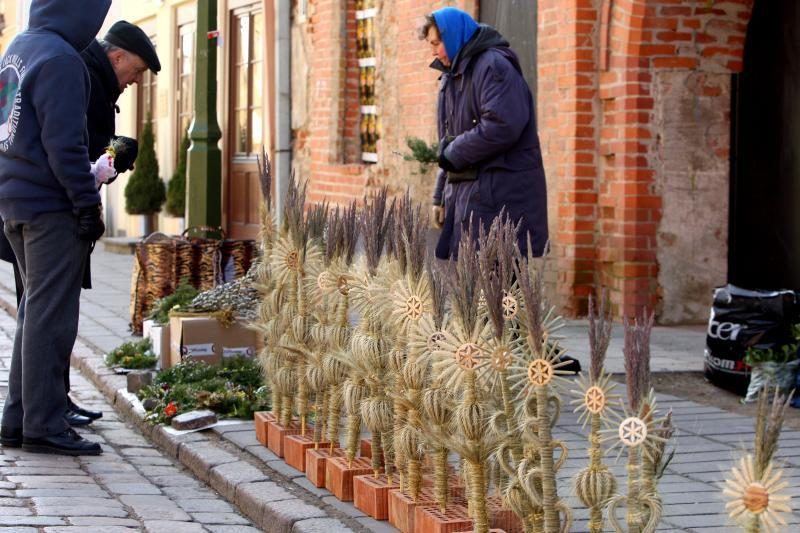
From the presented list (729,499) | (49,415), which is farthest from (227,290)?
(729,499)

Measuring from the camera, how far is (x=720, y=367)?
7902 mm

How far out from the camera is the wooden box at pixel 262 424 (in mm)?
6430

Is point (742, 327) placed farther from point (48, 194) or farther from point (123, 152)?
point (48, 194)

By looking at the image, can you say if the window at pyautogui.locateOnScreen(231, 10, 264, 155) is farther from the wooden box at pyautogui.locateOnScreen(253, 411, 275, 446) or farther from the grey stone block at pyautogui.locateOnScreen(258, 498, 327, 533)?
the grey stone block at pyautogui.locateOnScreen(258, 498, 327, 533)

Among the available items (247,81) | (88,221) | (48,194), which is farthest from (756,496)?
(247,81)

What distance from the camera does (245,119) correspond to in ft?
61.0

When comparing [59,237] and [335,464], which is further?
[59,237]

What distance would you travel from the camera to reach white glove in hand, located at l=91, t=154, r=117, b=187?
6.68 m

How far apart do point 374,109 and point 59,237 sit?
902cm

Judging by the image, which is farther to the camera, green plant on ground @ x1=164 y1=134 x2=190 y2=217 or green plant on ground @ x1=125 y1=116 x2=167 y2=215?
green plant on ground @ x1=125 y1=116 x2=167 y2=215

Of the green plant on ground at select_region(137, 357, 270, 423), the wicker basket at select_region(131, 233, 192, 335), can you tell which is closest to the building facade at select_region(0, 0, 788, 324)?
the wicker basket at select_region(131, 233, 192, 335)

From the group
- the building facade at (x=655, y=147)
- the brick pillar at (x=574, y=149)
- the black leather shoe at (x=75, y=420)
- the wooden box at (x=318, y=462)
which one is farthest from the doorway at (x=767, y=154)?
the wooden box at (x=318, y=462)

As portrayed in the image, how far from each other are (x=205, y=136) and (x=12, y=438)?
18.4 feet

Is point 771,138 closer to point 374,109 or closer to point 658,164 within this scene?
point 658,164
